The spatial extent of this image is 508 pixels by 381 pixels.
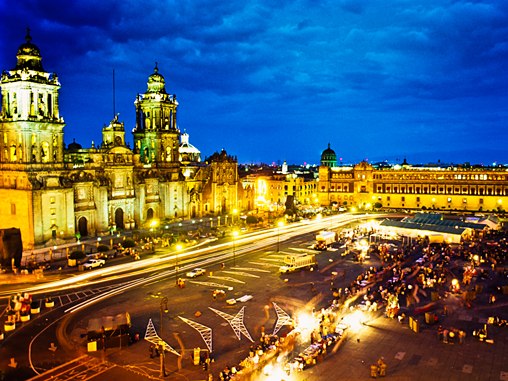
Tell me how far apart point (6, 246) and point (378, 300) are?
44445 millimetres

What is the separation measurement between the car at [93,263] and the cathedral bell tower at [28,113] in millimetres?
21706

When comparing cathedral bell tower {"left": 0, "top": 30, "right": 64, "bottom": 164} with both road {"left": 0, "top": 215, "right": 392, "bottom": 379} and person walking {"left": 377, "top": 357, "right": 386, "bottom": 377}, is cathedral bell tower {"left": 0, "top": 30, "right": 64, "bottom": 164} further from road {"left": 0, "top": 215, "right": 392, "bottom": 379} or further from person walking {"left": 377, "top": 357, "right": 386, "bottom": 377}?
person walking {"left": 377, "top": 357, "right": 386, "bottom": 377}

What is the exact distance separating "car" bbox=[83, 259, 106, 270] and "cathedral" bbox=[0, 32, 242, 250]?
15.5 meters

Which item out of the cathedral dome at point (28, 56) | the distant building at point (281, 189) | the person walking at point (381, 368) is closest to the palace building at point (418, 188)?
the distant building at point (281, 189)

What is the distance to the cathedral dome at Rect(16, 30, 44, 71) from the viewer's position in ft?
241

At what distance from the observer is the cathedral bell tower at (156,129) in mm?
102312

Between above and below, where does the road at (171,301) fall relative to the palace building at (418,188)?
below

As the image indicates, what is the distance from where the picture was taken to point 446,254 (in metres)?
66.8

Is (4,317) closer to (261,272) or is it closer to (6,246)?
(6,246)

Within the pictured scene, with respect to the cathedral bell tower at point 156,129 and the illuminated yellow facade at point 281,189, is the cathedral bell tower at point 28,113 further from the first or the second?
the illuminated yellow facade at point 281,189

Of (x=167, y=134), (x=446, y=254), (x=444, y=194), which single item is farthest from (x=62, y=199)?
(x=444, y=194)

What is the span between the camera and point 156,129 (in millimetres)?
102000

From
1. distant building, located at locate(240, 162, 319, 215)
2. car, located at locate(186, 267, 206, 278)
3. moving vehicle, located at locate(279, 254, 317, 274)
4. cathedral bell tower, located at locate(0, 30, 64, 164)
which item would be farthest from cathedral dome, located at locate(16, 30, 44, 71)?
distant building, located at locate(240, 162, 319, 215)

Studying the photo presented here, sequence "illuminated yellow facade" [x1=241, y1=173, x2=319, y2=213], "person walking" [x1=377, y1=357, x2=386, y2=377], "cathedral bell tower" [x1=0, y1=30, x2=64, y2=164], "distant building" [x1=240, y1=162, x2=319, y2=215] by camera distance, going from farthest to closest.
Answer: "illuminated yellow facade" [x1=241, y1=173, x2=319, y2=213], "distant building" [x1=240, y1=162, x2=319, y2=215], "cathedral bell tower" [x1=0, y1=30, x2=64, y2=164], "person walking" [x1=377, y1=357, x2=386, y2=377]
